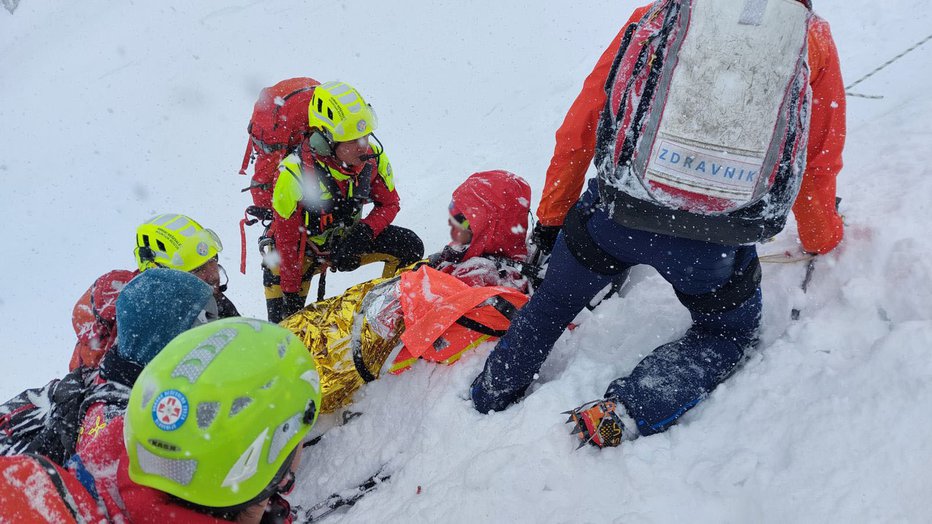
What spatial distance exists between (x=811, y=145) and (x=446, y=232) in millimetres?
4198

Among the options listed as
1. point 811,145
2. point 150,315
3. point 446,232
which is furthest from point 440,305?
point 446,232

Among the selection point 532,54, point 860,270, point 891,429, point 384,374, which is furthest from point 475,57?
point 891,429

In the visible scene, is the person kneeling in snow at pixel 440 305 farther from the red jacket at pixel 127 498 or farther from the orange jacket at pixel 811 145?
the red jacket at pixel 127 498

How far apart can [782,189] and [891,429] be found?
84 centimetres

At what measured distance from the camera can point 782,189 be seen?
187 centimetres

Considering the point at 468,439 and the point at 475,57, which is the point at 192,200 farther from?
the point at 468,439

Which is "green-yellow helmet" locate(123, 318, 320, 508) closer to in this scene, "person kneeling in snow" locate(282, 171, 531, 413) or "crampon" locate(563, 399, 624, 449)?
"crampon" locate(563, 399, 624, 449)

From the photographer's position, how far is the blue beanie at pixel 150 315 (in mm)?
2531

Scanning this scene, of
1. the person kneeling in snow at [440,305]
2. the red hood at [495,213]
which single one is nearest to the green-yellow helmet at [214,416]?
the person kneeling in snow at [440,305]

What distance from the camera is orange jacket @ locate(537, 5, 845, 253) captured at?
86.7 inches

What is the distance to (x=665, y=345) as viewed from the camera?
8.43ft

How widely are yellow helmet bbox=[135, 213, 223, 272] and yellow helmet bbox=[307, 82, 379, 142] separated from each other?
114cm

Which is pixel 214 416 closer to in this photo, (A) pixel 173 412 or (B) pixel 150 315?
(A) pixel 173 412

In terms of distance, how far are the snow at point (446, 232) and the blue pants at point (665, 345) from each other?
0.11 metres
